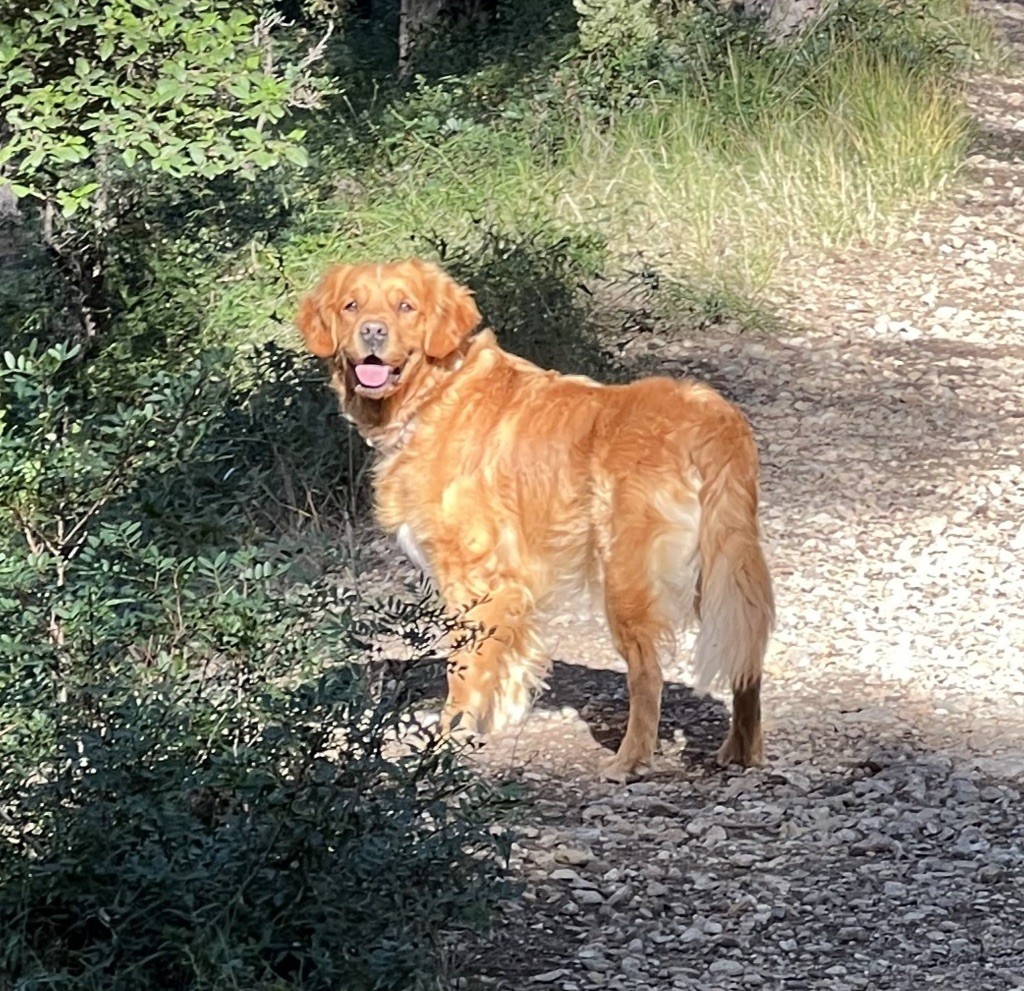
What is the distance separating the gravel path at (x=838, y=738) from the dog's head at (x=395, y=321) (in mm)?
1229

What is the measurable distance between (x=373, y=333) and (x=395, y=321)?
0.26 ft

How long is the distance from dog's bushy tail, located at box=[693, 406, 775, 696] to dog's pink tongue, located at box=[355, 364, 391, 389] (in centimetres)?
111

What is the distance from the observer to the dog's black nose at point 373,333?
5.68m

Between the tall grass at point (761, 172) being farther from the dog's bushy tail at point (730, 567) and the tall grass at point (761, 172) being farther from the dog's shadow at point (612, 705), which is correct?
the dog's bushy tail at point (730, 567)

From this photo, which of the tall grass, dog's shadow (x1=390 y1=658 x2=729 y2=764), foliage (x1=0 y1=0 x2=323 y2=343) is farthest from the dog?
the tall grass

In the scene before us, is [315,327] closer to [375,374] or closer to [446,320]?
[375,374]

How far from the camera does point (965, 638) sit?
6414 mm

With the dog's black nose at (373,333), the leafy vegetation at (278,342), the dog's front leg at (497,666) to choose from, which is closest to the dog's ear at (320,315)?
the dog's black nose at (373,333)

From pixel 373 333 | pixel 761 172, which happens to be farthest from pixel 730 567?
pixel 761 172

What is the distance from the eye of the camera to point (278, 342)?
9242 mm

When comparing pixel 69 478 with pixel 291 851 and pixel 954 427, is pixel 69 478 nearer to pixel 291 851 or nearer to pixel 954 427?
pixel 291 851

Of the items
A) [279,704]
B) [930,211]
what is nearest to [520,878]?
[279,704]

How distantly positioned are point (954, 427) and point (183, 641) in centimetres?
492

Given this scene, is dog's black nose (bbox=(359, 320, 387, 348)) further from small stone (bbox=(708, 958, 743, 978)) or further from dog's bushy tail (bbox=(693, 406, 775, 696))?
small stone (bbox=(708, 958, 743, 978))
